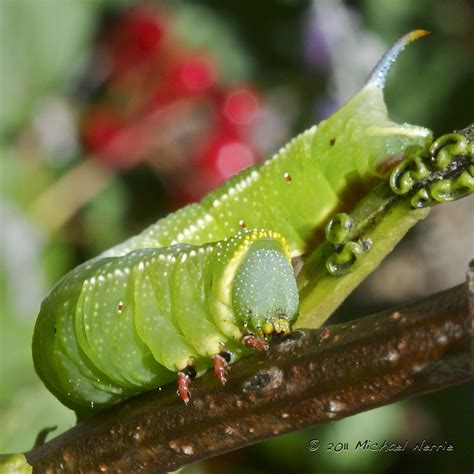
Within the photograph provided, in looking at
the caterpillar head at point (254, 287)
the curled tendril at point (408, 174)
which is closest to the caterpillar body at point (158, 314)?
the caterpillar head at point (254, 287)

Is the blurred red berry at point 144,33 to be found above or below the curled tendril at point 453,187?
above

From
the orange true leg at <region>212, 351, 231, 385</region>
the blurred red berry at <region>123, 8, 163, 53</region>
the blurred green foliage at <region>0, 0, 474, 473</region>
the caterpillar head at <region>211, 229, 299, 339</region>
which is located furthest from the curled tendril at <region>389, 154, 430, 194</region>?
the blurred red berry at <region>123, 8, 163, 53</region>

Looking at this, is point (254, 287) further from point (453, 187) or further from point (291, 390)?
point (453, 187)

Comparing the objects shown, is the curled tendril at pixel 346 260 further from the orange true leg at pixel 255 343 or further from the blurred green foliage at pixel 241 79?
the blurred green foliage at pixel 241 79

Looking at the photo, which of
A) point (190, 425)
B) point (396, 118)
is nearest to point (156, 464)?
point (190, 425)

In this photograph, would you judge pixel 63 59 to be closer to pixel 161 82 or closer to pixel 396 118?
pixel 161 82

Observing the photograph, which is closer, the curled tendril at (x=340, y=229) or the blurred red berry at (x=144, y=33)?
the curled tendril at (x=340, y=229)

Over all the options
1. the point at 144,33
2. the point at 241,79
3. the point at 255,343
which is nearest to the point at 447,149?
the point at 255,343
